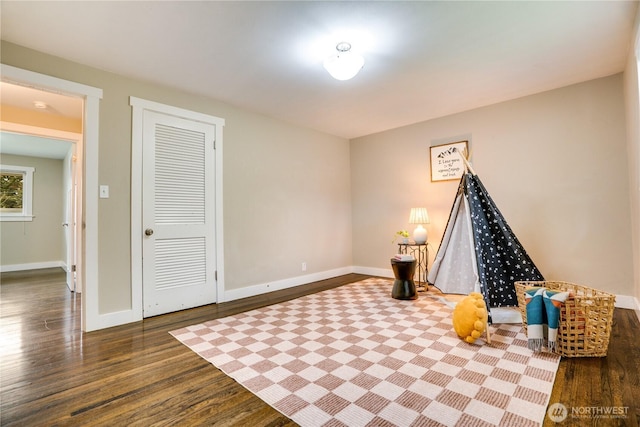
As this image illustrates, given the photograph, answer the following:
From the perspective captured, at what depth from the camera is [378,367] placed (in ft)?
6.01

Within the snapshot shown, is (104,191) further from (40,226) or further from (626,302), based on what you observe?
(40,226)

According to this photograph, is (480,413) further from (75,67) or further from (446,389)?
(75,67)

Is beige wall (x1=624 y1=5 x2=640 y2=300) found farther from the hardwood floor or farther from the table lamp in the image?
the table lamp

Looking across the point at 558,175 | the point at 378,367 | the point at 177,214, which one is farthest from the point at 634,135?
the point at 177,214

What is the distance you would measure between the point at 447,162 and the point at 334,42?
8.16 feet

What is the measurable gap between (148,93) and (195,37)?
3.58 feet

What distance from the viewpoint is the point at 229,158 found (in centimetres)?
359

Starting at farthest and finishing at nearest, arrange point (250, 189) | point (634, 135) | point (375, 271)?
point (375, 271) < point (250, 189) < point (634, 135)

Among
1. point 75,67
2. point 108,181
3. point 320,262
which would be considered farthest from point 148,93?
point 320,262

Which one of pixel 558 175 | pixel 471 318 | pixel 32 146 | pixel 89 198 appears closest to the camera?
pixel 471 318

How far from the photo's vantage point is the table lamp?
3973 millimetres

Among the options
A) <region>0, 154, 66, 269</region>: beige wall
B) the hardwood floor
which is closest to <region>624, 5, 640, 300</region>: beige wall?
the hardwood floor

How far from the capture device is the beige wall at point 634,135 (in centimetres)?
224

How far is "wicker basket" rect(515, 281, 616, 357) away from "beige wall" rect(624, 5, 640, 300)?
118 centimetres
